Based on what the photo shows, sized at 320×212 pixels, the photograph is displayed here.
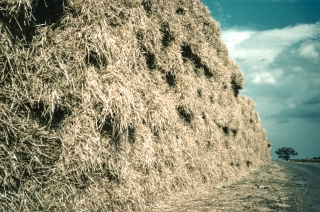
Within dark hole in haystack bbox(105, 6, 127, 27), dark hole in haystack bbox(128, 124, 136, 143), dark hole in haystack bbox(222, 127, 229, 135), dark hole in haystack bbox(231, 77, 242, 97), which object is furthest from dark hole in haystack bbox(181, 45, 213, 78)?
dark hole in haystack bbox(231, 77, 242, 97)

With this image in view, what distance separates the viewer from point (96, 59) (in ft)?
9.27

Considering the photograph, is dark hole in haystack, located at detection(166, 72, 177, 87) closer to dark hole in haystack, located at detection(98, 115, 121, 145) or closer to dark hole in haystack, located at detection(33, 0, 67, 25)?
dark hole in haystack, located at detection(98, 115, 121, 145)

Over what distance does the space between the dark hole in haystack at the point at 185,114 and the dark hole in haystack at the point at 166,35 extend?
1.27m

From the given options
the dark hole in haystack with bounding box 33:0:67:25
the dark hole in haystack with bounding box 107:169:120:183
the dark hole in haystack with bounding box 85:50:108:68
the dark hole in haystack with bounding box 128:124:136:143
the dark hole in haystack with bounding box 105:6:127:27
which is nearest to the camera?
the dark hole in haystack with bounding box 33:0:67:25

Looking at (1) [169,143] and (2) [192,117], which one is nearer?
(1) [169,143]

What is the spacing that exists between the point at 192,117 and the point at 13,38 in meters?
3.78

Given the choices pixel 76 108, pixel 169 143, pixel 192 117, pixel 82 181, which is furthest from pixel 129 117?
pixel 192 117

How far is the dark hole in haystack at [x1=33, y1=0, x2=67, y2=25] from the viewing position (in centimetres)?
265

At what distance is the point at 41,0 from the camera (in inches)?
104

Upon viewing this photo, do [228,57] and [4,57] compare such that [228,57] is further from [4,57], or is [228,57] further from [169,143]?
[4,57]

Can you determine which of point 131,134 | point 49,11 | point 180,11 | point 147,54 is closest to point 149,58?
point 147,54

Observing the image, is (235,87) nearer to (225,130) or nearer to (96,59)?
(225,130)

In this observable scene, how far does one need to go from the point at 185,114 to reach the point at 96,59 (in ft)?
8.99

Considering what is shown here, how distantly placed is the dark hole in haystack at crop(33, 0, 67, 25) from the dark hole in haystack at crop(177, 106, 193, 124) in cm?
292
